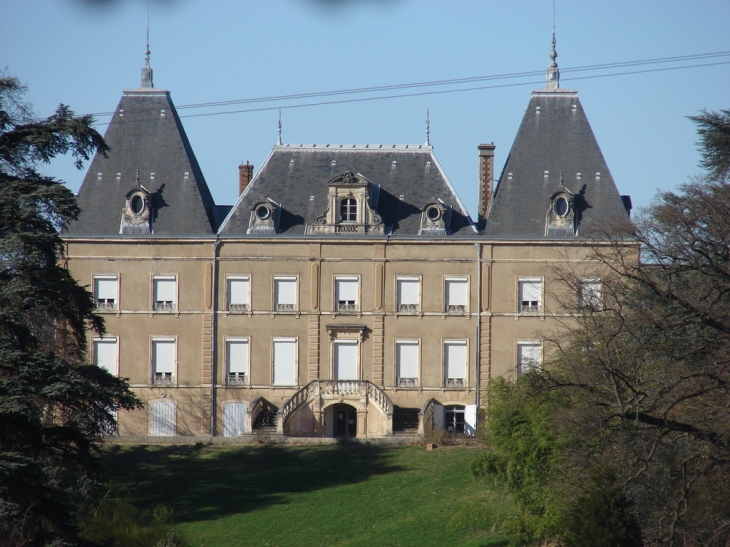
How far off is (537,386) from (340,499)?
1090 centimetres

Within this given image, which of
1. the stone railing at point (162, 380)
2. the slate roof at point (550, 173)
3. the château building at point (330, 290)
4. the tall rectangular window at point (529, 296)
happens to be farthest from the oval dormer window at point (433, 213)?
the stone railing at point (162, 380)

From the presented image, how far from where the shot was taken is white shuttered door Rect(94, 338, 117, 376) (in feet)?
150

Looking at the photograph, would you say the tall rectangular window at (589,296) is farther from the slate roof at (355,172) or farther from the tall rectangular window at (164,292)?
the tall rectangular window at (164,292)

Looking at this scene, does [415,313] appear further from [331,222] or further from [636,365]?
[636,365]

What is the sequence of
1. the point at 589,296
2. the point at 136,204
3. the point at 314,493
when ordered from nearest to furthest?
the point at 589,296, the point at 314,493, the point at 136,204

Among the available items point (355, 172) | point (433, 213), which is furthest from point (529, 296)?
point (355, 172)

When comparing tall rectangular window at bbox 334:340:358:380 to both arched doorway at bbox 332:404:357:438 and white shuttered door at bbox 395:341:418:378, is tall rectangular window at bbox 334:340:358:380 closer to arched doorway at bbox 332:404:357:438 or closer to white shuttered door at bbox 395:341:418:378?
arched doorway at bbox 332:404:357:438

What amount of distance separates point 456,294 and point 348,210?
5332mm

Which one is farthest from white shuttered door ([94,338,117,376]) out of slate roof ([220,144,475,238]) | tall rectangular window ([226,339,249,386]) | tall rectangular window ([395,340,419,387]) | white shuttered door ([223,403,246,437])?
tall rectangular window ([395,340,419,387])

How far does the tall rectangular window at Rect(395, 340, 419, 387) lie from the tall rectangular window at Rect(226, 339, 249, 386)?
589 cm

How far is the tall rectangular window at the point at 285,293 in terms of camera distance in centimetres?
4597

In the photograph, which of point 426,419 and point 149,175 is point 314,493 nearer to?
point 426,419

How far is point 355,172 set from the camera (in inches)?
1852

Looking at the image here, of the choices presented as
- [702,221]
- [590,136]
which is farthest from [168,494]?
[590,136]
